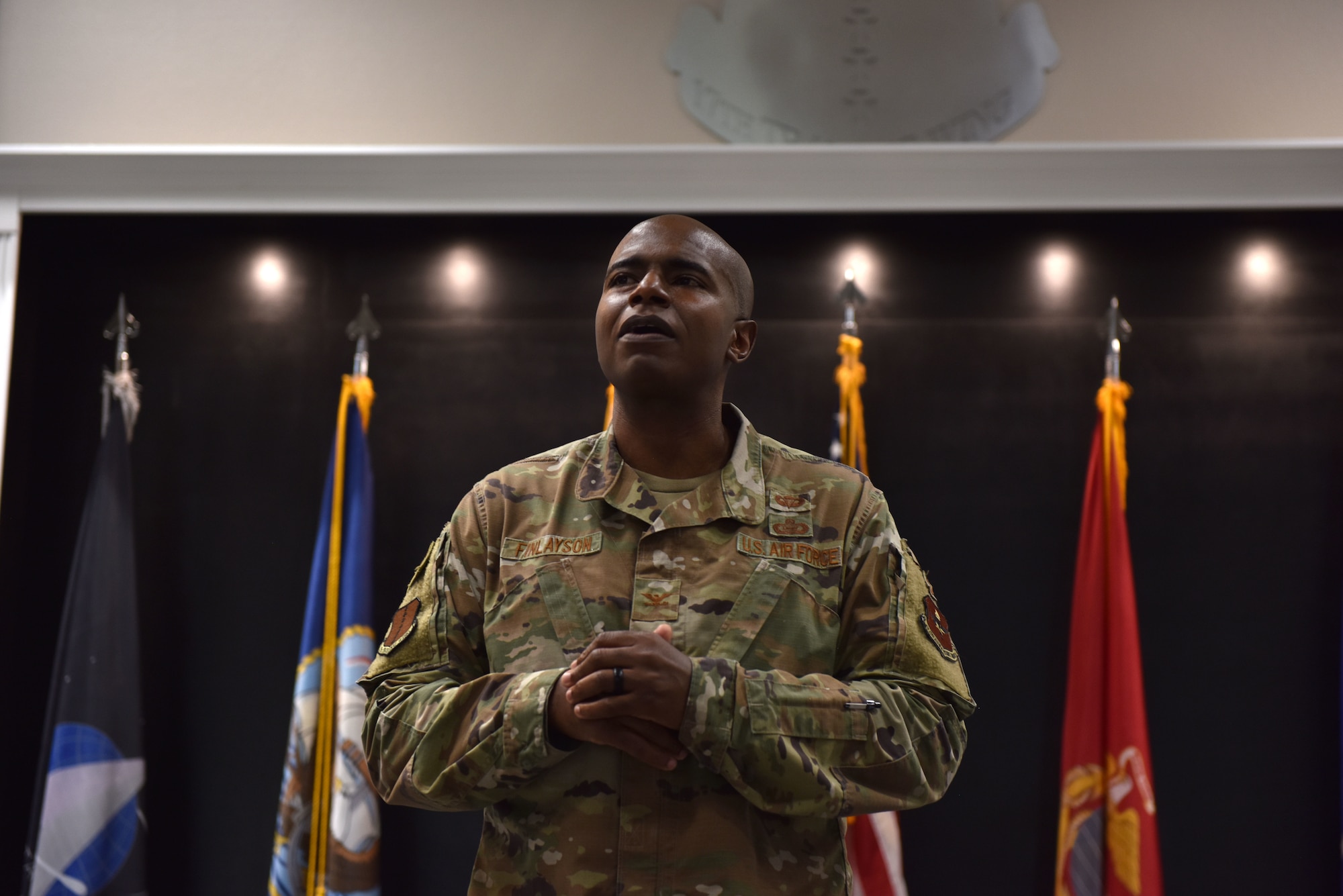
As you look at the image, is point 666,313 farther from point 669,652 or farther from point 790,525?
point 669,652

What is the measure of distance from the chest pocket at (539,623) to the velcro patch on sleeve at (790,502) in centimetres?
27

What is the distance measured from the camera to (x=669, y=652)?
1.12m

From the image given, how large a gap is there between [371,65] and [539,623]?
9.29 ft

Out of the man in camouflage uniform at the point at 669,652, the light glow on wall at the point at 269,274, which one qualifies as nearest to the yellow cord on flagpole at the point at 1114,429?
the man in camouflage uniform at the point at 669,652

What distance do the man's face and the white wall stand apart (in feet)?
7.23

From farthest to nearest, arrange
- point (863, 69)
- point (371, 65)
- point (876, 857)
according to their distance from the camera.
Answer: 1. point (371, 65)
2. point (863, 69)
3. point (876, 857)

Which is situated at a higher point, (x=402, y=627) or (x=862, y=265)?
(x=862, y=265)

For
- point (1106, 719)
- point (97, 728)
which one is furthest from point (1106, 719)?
point (97, 728)

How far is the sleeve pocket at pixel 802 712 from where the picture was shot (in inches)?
45.2

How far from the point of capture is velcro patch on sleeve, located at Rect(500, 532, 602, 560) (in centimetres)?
133

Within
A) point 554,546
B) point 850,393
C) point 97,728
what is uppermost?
point 850,393

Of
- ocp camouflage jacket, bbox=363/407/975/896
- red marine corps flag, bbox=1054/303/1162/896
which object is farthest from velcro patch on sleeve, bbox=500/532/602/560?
red marine corps flag, bbox=1054/303/1162/896

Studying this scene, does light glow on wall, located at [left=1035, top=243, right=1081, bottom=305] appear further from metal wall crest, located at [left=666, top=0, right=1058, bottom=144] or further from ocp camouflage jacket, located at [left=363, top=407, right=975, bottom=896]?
ocp camouflage jacket, located at [left=363, top=407, right=975, bottom=896]

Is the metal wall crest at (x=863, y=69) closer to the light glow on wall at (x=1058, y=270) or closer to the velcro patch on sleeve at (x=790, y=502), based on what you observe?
the light glow on wall at (x=1058, y=270)
